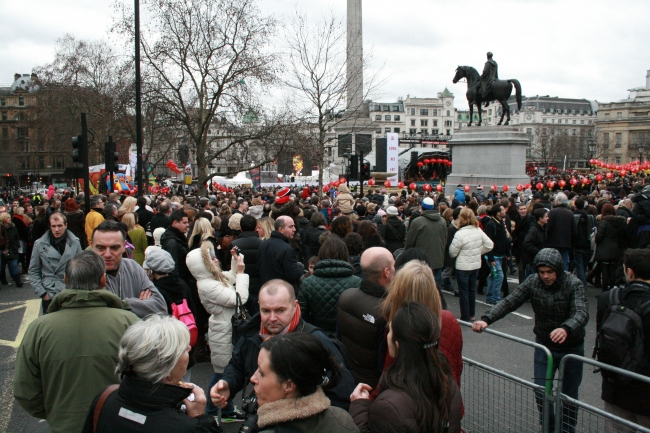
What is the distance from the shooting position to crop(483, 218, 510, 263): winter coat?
9445 mm

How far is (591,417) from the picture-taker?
148 inches

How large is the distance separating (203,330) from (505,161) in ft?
70.5

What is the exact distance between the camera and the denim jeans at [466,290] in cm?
807

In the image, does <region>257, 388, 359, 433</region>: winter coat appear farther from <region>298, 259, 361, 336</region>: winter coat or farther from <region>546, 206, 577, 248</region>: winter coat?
<region>546, 206, 577, 248</region>: winter coat

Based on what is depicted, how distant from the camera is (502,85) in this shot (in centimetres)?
2386

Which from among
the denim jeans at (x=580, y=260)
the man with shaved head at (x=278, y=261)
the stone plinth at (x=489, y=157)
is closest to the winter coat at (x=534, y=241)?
the denim jeans at (x=580, y=260)

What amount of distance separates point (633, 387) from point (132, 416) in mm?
3310

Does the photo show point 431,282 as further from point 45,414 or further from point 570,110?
point 570,110

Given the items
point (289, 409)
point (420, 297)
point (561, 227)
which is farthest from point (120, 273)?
point (561, 227)

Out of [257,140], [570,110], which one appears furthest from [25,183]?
[570,110]

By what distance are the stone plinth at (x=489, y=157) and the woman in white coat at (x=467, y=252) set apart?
17376 mm

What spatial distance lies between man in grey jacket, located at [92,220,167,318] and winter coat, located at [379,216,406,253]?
568cm

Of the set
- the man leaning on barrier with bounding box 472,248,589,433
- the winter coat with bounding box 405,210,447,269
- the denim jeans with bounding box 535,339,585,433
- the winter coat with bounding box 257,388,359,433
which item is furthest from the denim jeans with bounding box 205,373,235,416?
the winter coat with bounding box 405,210,447,269

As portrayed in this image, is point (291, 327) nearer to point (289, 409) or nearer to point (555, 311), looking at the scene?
point (289, 409)
